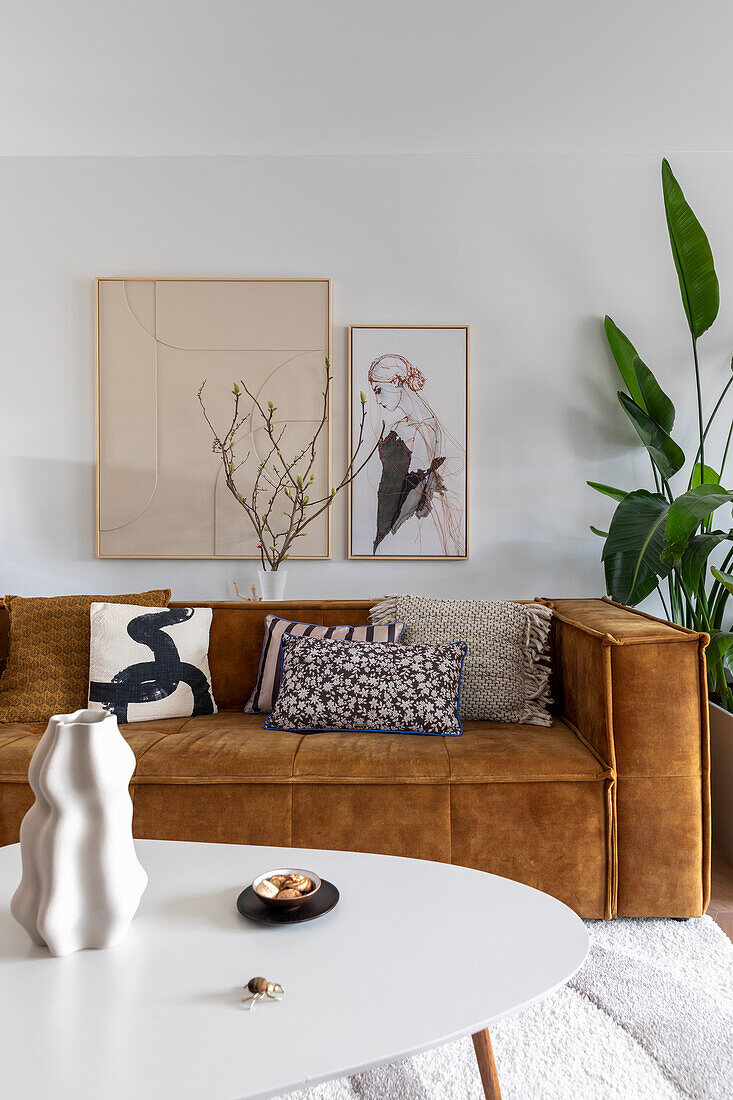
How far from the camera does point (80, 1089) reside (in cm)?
78

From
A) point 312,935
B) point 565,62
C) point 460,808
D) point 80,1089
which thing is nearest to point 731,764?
point 460,808

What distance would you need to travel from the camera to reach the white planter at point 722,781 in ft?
7.62

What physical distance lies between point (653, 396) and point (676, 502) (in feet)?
2.34

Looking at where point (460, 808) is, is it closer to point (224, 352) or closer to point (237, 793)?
point (237, 793)

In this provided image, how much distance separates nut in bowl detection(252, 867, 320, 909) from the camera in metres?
1.10

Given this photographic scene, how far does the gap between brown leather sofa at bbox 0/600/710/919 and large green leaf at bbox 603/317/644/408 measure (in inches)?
59.7

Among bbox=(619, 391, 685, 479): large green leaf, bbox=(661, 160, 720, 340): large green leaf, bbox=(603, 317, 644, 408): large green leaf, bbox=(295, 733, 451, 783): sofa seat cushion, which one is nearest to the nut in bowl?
bbox=(295, 733, 451, 783): sofa seat cushion

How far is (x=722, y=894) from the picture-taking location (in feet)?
6.84

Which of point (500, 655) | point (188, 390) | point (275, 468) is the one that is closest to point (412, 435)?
point (275, 468)

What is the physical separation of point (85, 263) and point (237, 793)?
8.03 feet

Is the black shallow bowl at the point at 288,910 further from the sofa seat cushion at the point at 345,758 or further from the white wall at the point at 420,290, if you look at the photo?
the white wall at the point at 420,290

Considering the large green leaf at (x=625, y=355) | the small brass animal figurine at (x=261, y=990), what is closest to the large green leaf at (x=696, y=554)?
the large green leaf at (x=625, y=355)

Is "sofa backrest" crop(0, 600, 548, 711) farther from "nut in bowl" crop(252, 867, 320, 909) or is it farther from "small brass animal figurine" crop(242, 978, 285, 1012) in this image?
"small brass animal figurine" crop(242, 978, 285, 1012)

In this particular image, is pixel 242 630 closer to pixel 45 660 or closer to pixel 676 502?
pixel 45 660
